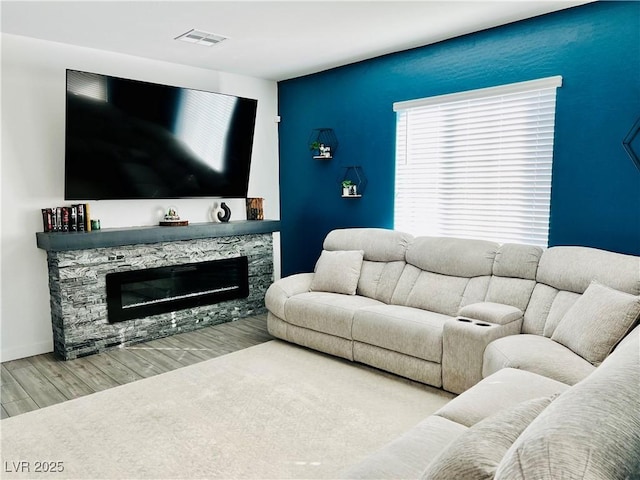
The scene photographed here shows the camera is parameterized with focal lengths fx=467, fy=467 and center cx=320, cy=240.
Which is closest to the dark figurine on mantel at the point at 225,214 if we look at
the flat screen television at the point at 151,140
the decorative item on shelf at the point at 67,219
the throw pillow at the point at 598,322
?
the flat screen television at the point at 151,140

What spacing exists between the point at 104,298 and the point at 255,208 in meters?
1.90

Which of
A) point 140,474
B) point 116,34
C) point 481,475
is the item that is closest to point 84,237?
point 116,34

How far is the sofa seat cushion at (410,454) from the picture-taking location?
1511 mm

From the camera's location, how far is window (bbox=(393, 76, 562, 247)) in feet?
11.8

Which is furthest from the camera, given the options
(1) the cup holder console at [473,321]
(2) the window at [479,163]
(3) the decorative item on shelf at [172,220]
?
(3) the decorative item on shelf at [172,220]

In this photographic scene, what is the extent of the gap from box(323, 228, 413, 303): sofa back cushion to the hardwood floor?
1.08 m

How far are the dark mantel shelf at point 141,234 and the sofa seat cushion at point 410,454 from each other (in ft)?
10.1

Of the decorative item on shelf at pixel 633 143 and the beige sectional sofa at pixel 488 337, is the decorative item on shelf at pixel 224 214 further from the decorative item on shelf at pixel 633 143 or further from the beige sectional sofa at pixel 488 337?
the decorative item on shelf at pixel 633 143

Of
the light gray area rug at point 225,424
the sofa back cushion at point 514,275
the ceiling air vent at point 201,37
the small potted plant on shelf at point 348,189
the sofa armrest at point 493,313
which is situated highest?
the ceiling air vent at point 201,37

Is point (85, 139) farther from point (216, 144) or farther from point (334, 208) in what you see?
point (334, 208)

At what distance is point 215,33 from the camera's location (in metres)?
3.75

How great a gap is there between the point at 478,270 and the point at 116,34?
11.2 ft

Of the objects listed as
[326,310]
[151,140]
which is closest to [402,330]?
[326,310]

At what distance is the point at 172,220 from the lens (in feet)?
15.2
